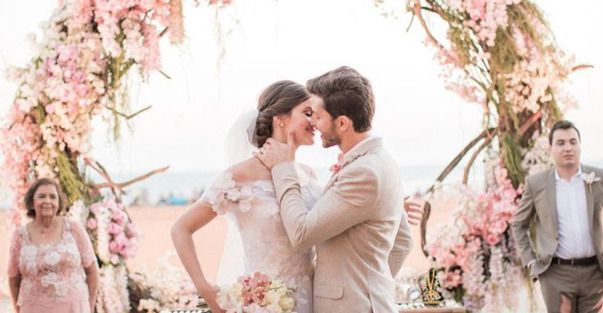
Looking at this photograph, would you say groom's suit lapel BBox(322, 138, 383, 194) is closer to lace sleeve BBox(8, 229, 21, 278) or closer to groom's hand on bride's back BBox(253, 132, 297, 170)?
groom's hand on bride's back BBox(253, 132, 297, 170)

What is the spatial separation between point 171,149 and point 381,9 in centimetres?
1707

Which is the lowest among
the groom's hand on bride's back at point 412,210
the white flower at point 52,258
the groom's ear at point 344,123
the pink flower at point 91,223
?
the white flower at point 52,258

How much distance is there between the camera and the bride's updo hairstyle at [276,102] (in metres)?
2.46

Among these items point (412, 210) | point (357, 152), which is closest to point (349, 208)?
point (357, 152)

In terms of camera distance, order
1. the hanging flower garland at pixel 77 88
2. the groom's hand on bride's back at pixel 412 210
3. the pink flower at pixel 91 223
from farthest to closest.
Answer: the pink flower at pixel 91 223 → the hanging flower garland at pixel 77 88 → the groom's hand on bride's back at pixel 412 210

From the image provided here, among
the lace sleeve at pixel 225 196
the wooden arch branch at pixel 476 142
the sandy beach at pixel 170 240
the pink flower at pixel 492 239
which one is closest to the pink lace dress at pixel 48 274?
the wooden arch branch at pixel 476 142

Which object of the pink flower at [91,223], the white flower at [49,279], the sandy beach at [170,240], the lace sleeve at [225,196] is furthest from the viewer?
the sandy beach at [170,240]

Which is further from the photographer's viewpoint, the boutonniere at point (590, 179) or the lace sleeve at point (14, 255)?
the lace sleeve at point (14, 255)

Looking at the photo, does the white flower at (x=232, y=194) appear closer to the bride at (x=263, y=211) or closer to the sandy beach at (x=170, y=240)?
the bride at (x=263, y=211)

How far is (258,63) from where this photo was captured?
55.8 ft

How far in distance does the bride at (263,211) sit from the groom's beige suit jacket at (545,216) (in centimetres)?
217

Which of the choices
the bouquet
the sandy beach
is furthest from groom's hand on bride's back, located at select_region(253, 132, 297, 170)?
the sandy beach

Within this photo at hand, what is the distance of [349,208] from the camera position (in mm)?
2137

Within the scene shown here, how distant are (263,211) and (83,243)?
7.89ft
